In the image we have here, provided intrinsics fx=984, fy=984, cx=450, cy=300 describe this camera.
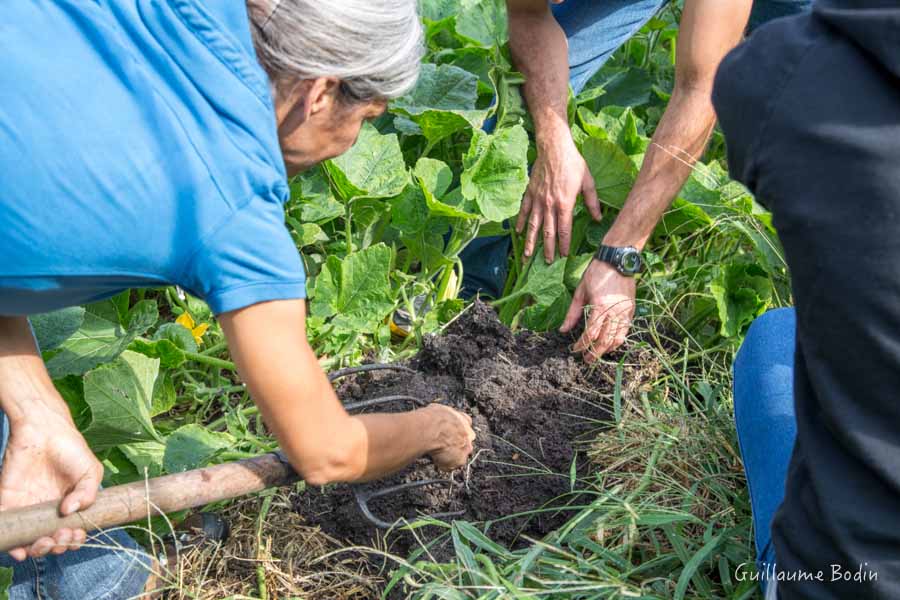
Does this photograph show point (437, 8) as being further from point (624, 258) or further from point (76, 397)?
point (76, 397)

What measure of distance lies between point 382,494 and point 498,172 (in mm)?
827

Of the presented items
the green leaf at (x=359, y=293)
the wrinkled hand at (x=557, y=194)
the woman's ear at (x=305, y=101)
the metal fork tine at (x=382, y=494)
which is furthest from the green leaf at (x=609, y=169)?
the woman's ear at (x=305, y=101)

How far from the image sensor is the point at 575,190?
93.4 inches

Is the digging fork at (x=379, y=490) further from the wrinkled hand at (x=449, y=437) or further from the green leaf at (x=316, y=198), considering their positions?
the green leaf at (x=316, y=198)

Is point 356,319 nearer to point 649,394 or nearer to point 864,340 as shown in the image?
point 649,394

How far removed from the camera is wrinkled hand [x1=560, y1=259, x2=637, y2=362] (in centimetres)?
219

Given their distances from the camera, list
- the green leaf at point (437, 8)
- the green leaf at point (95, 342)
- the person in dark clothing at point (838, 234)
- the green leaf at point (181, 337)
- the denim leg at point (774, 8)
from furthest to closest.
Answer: the green leaf at point (437, 8)
the denim leg at point (774, 8)
the green leaf at point (181, 337)
the green leaf at point (95, 342)
the person in dark clothing at point (838, 234)

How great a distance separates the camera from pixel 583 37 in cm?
270

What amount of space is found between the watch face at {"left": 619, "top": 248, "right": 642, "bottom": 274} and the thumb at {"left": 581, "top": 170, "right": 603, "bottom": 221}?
196 mm

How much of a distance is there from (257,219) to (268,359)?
7.0 inches

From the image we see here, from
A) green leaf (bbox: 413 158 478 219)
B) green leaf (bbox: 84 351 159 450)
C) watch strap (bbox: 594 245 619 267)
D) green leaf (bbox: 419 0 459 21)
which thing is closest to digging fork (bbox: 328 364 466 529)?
green leaf (bbox: 84 351 159 450)

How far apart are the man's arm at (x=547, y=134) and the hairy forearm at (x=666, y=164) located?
0.15 meters

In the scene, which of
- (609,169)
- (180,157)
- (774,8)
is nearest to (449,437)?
(180,157)

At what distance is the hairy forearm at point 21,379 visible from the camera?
1587 millimetres
